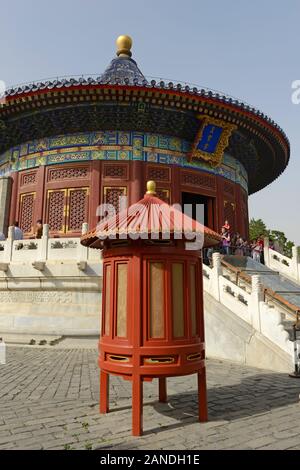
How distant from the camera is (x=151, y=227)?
4297 mm

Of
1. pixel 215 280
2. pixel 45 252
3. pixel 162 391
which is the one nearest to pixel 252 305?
pixel 215 280

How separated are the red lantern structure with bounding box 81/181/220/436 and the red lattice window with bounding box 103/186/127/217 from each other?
9.00m

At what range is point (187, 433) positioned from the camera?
3.88 metres

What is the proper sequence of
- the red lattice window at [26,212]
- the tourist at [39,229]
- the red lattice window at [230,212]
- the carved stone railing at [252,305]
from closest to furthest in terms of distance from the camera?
1. the carved stone railing at [252,305]
2. the tourist at [39,229]
3. the red lattice window at [26,212]
4. the red lattice window at [230,212]

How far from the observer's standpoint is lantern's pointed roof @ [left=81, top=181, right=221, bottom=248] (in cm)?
425

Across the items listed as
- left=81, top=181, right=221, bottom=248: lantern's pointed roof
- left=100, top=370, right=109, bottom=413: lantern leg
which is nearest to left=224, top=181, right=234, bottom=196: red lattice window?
left=81, top=181, right=221, bottom=248: lantern's pointed roof

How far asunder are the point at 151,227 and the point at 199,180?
35.6 ft

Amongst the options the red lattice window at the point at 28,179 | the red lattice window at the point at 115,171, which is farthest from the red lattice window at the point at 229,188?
the red lattice window at the point at 28,179

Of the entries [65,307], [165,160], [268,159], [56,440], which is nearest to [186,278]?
[56,440]

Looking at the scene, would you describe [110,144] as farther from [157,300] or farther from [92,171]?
[157,300]

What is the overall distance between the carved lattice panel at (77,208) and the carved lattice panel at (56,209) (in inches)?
9.9

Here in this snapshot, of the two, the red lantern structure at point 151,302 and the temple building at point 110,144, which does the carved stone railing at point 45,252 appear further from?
the red lantern structure at point 151,302

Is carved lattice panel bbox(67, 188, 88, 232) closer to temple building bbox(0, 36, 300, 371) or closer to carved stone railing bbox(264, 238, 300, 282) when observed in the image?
temple building bbox(0, 36, 300, 371)

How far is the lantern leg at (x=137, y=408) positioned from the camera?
3.86 m
